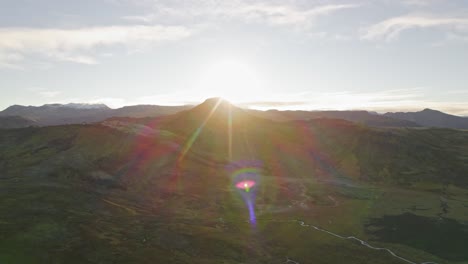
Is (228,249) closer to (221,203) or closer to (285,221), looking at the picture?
(285,221)

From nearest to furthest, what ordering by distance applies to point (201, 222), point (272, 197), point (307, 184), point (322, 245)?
point (322, 245)
point (201, 222)
point (272, 197)
point (307, 184)

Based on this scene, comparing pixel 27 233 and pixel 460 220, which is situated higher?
pixel 27 233

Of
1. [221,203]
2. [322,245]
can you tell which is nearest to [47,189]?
[221,203]

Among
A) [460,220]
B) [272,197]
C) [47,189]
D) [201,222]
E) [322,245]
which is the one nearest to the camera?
[322,245]

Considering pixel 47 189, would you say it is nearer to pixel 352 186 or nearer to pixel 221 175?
pixel 221 175

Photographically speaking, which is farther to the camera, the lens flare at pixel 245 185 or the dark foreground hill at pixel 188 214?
the lens flare at pixel 245 185

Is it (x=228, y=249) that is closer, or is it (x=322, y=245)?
(x=228, y=249)

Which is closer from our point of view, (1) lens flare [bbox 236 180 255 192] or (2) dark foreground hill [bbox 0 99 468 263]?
(2) dark foreground hill [bbox 0 99 468 263]

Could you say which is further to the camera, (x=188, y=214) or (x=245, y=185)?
(x=245, y=185)

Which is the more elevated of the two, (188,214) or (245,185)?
(245,185)
